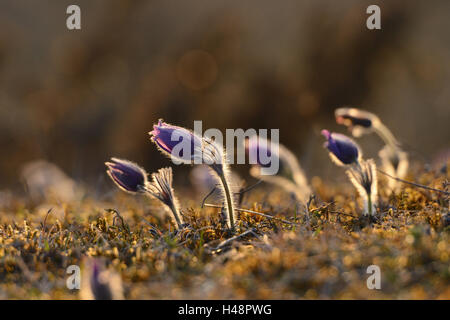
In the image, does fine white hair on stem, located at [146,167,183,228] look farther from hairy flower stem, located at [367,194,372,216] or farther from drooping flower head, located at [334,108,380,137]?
drooping flower head, located at [334,108,380,137]

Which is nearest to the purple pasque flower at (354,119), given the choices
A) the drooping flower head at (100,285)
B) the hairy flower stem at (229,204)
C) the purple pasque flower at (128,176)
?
the hairy flower stem at (229,204)

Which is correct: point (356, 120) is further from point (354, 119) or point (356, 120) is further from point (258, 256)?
point (258, 256)

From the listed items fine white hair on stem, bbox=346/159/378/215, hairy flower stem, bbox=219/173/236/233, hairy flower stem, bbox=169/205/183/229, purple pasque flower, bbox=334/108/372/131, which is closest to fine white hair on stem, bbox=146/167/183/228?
hairy flower stem, bbox=169/205/183/229

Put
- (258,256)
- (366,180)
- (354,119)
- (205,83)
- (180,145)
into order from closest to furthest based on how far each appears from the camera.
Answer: (258,256) < (180,145) < (366,180) < (354,119) < (205,83)

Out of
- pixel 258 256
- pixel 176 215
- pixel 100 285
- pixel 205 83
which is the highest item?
pixel 205 83

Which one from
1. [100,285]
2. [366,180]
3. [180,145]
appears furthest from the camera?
[366,180]

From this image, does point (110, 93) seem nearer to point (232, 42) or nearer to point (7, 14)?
point (232, 42)

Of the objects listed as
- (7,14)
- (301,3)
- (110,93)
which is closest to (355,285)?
(110,93)

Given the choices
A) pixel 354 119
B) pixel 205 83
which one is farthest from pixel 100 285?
pixel 205 83
